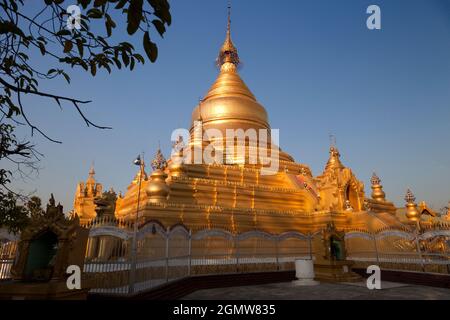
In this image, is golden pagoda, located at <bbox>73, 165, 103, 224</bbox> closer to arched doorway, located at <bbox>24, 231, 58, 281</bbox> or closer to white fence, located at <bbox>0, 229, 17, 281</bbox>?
white fence, located at <bbox>0, 229, 17, 281</bbox>

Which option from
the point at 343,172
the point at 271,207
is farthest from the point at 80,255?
the point at 343,172

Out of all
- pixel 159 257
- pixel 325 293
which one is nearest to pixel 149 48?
pixel 325 293

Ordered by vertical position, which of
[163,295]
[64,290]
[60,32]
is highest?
[60,32]

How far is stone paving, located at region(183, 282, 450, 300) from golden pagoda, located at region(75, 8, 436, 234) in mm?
5572

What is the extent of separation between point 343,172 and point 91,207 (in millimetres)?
22469

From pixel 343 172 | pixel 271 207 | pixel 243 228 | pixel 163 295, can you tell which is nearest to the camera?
pixel 163 295

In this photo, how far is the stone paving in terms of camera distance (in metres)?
8.48

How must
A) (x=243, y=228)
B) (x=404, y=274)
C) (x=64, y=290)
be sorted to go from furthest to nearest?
1. (x=243, y=228)
2. (x=404, y=274)
3. (x=64, y=290)

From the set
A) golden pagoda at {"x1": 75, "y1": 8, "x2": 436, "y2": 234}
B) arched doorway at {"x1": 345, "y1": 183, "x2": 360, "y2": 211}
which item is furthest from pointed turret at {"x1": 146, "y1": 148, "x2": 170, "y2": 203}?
arched doorway at {"x1": 345, "y1": 183, "x2": 360, "y2": 211}

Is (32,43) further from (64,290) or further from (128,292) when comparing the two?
(128,292)

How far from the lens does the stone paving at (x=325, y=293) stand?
27.8ft

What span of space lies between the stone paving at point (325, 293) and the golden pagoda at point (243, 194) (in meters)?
5.57

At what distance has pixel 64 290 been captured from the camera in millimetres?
5559
